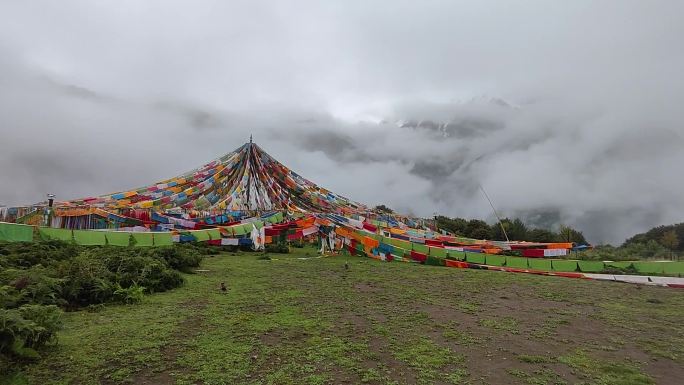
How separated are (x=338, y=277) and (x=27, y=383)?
7315 mm

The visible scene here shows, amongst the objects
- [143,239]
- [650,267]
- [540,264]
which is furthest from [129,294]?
[650,267]

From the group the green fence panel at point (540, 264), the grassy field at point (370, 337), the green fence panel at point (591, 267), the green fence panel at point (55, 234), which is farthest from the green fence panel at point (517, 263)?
the green fence panel at point (55, 234)

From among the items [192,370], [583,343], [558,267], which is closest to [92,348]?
[192,370]

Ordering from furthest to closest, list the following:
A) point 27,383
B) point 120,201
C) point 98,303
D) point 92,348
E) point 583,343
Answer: point 120,201, point 98,303, point 583,343, point 92,348, point 27,383

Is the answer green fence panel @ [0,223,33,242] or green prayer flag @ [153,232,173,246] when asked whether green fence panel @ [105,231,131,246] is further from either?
green fence panel @ [0,223,33,242]

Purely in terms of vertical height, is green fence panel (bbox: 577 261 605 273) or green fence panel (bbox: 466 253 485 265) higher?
green fence panel (bbox: 466 253 485 265)

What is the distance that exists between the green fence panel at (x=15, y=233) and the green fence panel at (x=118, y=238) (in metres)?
1.69

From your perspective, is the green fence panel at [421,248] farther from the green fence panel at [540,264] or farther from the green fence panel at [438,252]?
the green fence panel at [540,264]

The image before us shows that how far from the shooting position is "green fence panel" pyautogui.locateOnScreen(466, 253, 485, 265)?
13383mm

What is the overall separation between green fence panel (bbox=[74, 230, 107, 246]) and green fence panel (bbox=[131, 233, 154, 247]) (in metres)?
0.80

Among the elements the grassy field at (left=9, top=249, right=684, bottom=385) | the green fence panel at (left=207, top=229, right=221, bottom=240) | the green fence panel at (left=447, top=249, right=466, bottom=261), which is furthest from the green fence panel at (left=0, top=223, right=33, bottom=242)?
the green fence panel at (left=447, top=249, right=466, bottom=261)

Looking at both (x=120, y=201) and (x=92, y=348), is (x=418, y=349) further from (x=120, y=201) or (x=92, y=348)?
(x=120, y=201)

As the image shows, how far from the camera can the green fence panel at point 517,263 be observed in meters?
12.9

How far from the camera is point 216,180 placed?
21797mm
